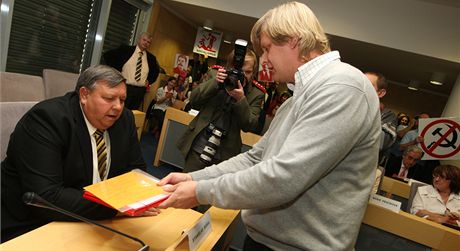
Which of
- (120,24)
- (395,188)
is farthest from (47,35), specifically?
(395,188)

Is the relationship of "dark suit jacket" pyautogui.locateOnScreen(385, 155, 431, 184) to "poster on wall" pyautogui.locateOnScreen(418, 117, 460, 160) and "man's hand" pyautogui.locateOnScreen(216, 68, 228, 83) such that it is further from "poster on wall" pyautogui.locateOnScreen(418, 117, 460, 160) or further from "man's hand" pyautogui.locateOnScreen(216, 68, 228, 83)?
"man's hand" pyautogui.locateOnScreen(216, 68, 228, 83)

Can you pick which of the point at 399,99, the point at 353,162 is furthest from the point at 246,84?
the point at 399,99

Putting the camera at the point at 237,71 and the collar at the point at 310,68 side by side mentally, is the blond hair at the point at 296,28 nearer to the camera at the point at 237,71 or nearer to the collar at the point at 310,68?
the collar at the point at 310,68

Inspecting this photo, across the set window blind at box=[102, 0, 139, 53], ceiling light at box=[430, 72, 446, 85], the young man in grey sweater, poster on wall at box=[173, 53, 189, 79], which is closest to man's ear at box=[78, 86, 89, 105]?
the young man in grey sweater

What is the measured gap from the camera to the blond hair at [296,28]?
989 millimetres

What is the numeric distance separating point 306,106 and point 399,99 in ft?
31.8

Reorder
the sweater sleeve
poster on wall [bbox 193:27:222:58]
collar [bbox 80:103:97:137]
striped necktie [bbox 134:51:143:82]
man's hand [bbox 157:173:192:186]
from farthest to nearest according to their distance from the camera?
poster on wall [bbox 193:27:222:58] → striped necktie [bbox 134:51:143:82] → collar [bbox 80:103:97:137] → man's hand [bbox 157:173:192:186] → the sweater sleeve

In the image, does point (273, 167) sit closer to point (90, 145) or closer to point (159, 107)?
point (90, 145)

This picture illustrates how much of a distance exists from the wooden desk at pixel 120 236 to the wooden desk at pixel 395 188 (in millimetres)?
2830

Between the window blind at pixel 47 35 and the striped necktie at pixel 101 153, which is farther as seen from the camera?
the window blind at pixel 47 35

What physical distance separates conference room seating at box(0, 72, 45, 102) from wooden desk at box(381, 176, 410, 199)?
3348 millimetres

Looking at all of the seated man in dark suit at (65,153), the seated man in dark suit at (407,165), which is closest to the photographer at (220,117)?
the seated man in dark suit at (65,153)

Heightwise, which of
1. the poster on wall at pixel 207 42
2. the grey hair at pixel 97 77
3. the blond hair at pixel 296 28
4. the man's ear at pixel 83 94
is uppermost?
the poster on wall at pixel 207 42

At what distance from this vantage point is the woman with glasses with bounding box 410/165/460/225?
10.1 ft
